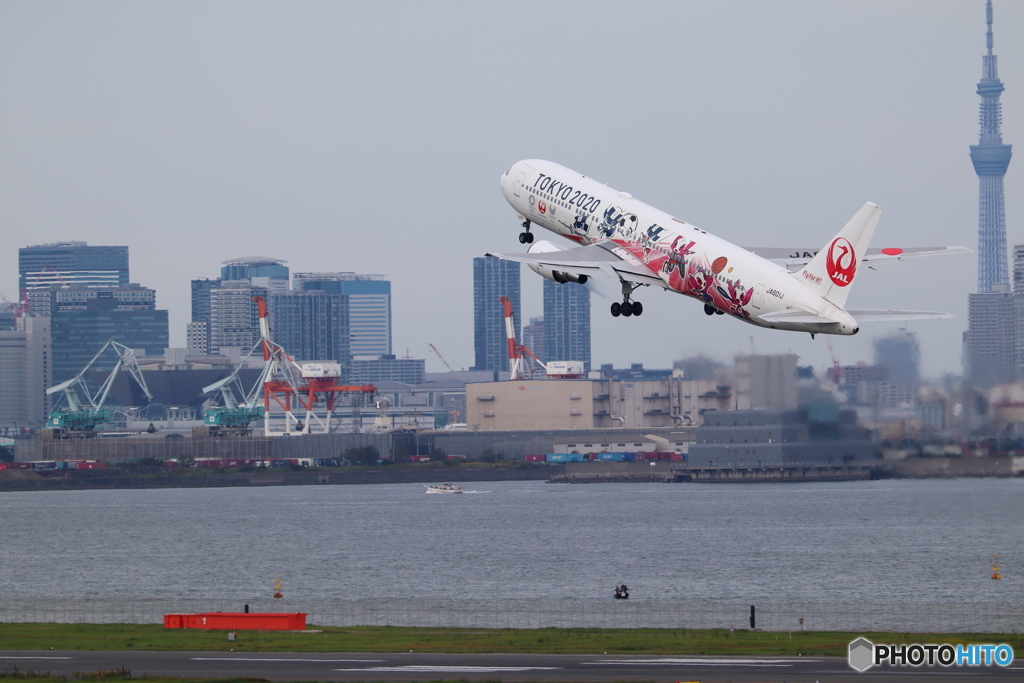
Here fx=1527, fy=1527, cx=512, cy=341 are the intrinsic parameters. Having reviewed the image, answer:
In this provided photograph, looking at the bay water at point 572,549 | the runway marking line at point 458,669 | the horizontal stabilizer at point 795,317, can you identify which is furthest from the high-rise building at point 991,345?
the runway marking line at point 458,669

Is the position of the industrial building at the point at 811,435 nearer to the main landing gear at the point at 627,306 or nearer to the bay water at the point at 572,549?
the bay water at the point at 572,549

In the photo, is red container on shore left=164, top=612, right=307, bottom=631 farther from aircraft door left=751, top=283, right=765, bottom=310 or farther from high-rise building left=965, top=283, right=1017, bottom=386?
high-rise building left=965, top=283, right=1017, bottom=386

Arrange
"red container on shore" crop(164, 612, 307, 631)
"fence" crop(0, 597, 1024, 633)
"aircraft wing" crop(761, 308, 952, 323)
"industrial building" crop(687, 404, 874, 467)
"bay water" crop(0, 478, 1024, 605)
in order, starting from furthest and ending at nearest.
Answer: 1. "bay water" crop(0, 478, 1024, 605)
2. "fence" crop(0, 597, 1024, 633)
3. "industrial building" crop(687, 404, 874, 467)
4. "red container on shore" crop(164, 612, 307, 631)
5. "aircraft wing" crop(761, 308, 952, 323)

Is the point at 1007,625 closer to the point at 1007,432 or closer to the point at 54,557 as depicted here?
the point at 1007,432

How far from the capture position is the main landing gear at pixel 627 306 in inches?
1982

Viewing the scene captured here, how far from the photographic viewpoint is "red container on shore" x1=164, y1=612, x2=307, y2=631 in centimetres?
6438

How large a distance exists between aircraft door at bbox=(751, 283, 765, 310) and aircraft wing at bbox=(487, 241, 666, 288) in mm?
3924

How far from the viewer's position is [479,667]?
50.2 meters

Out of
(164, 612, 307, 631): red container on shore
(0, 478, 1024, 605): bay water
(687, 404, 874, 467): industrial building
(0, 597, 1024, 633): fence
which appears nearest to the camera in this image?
(164, 612, 307, 631): red container on shore

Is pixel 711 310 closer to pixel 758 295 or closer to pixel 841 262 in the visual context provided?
pixel 758 295

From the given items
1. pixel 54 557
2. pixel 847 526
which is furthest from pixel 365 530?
pixel 847 526

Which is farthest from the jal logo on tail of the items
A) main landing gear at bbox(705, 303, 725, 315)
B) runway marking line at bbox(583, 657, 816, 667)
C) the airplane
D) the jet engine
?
runway marking line at bbox(583, 657, 816, 667)

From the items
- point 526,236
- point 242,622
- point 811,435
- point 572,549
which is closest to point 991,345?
point 811,435

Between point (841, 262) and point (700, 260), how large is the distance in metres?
4.72
